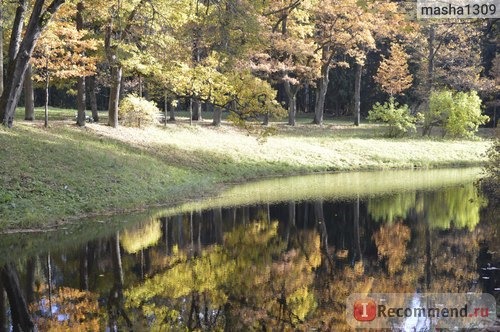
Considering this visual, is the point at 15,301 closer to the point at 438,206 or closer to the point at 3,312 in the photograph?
the point at 3,312

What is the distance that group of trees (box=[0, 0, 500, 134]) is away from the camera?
12406mm

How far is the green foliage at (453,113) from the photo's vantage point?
3959cm

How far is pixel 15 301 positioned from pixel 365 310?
538 centimetres

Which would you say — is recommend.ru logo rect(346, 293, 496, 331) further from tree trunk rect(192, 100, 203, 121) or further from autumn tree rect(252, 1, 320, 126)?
tree trunk rect(192, 100, 203, 121)

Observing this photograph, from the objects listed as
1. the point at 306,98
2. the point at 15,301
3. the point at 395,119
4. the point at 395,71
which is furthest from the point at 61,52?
the point at 306,98

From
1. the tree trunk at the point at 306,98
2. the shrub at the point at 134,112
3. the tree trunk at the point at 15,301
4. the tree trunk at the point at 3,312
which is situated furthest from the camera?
the tree trunk at the point at 306,98

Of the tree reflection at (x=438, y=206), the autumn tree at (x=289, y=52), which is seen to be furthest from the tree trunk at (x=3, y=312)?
the autumn tree at (x=289, y=52)

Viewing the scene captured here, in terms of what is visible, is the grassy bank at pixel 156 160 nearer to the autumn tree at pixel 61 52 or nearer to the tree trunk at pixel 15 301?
the autumn tree at pixel 61 52

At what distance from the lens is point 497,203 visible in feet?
63.1

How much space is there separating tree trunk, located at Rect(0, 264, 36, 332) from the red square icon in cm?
452

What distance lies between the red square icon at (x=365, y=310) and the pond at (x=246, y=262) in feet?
0.73

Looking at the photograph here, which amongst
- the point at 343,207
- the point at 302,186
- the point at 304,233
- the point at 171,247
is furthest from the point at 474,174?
the point at 171,247

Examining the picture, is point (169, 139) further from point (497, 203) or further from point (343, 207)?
point (497, 203)

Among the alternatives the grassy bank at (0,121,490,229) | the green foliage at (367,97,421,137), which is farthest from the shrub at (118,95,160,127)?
the green foliage at (367,97,421,137)
